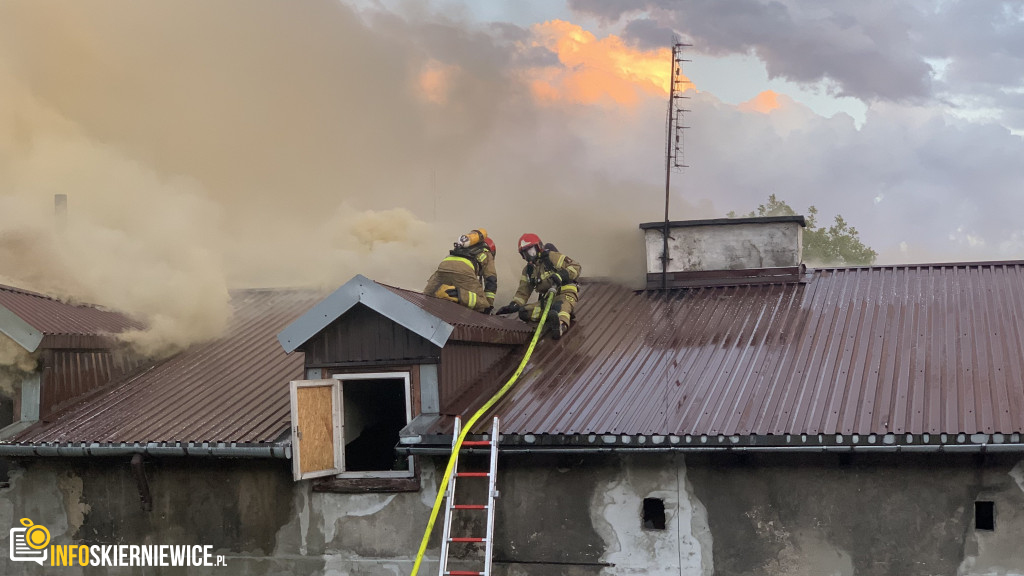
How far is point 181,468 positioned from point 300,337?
→ 2.04 metres

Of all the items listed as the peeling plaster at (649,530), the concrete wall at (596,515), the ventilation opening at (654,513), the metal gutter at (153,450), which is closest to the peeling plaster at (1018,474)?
the concrete wall at (596,515)

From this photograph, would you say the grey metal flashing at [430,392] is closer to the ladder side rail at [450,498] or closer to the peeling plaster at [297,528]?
the ladder side rail at [450,498]

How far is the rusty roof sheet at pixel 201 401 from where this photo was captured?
10.6 meters

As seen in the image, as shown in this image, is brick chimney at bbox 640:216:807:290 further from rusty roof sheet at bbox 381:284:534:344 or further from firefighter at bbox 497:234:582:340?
rusty roof sheet at bbox 381:284:534:344

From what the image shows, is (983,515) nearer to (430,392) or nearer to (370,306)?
(430,392)

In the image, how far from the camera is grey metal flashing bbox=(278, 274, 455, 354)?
994 centimetres

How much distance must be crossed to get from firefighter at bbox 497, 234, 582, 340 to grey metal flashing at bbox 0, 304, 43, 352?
5486mm

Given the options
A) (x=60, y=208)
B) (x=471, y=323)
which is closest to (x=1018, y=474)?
(x=471, y=323)

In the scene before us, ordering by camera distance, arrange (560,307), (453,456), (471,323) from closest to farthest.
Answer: (453,456)
(471,323)
(560,307)

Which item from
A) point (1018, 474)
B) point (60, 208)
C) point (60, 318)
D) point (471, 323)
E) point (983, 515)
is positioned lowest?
point (983, 515)

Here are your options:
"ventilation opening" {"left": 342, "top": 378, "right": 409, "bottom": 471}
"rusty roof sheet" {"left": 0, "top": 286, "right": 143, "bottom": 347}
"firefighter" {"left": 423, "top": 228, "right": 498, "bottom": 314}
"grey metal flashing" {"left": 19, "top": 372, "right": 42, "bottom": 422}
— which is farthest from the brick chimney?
"grey metal flashing" {"left": 19, "top": 372, "right": 42, "bottom": 422}

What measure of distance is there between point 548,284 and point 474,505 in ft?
12.7

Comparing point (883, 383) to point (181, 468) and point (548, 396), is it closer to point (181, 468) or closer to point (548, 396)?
point (548, 396)

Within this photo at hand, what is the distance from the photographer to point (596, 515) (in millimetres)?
9438
